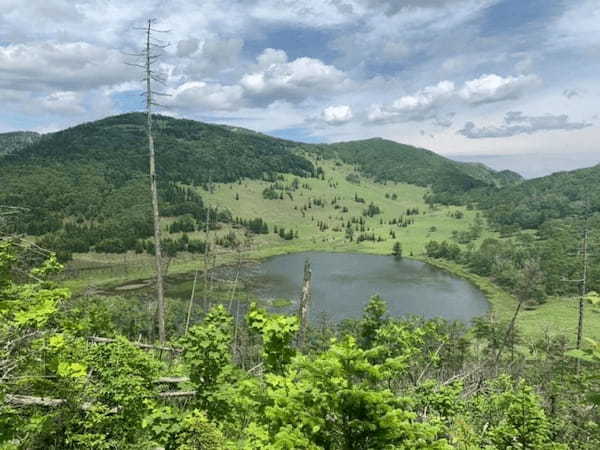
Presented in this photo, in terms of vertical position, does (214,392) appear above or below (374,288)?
above

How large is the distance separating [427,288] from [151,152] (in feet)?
461

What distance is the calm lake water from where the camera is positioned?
11937cm

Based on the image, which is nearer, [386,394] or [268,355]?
[386,394]

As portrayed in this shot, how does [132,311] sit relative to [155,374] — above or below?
below

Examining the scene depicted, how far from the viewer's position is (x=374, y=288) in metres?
148

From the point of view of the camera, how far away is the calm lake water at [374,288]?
119369mm

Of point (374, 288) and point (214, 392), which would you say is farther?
point (374, 288)

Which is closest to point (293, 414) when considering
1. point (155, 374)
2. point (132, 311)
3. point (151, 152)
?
point (155, 374)

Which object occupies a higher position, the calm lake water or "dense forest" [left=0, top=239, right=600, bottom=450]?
"dense forest" [left=0, top=239, right=600, bottom=450]

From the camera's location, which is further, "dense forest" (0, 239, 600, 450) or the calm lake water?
the calm lake water

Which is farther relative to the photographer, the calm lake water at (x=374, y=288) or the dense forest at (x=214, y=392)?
the calm lake water at (x=374, y=288)

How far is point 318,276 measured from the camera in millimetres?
168125

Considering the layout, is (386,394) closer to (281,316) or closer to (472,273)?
(281,316)

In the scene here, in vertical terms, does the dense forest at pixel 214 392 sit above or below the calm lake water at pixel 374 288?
above
